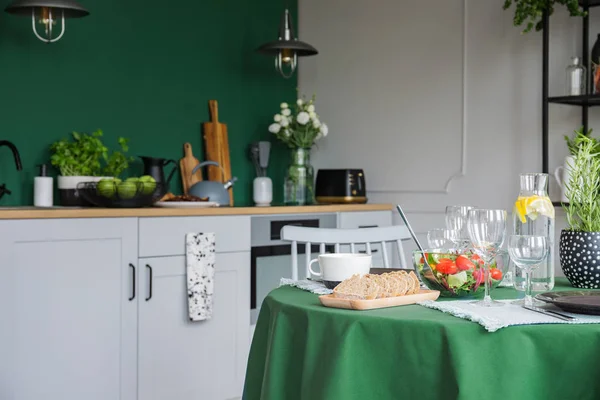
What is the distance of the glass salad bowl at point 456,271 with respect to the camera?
6.14 feet

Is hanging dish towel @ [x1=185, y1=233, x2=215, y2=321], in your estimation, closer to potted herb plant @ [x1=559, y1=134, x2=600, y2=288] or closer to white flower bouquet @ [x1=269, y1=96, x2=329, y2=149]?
white flower bouquet @ [x1=269, y1=96, x2=329, y2=149]

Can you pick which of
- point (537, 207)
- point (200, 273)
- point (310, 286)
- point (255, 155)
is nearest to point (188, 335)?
point (200, 273)

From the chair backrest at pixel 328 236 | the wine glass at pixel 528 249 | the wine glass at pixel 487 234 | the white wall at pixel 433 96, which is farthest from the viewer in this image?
the white wall at pixel 433 96

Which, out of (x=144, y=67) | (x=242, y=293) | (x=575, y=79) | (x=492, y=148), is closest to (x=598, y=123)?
(x=575, y=79)

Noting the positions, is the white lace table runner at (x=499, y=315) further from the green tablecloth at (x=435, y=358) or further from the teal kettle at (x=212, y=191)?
the teal kettle at (x=212, y=191)

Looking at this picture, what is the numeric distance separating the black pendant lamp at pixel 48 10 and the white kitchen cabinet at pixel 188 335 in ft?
3.55

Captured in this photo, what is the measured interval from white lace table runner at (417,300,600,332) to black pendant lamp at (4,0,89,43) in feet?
6.99

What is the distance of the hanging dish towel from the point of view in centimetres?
351

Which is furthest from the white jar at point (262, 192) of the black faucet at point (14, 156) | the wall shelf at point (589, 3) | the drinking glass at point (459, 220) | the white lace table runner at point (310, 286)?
the drinking glass at point (459, 220)

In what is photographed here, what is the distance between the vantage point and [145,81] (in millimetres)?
4172

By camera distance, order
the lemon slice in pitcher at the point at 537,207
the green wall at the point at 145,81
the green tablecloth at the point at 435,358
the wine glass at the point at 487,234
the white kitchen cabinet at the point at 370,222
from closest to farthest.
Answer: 1. the green tablecloth at the point at 435,358
2. the wine glass at the point at 487,234
3. the lemon slice in pitcher at the point at 537,207
4. the green wall at the point at 145,81
5. the white kitchen cabinet at the point at 370,222

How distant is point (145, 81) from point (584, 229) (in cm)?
270

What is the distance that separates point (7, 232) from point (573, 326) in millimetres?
2193

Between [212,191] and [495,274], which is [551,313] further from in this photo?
[212,191]
